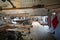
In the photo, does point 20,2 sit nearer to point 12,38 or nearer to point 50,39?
point 12,38

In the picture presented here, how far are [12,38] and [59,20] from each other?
307 centimetres

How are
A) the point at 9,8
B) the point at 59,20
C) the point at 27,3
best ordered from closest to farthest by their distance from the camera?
the point at 27,3 → the point at 9,8 → the point at 59,20

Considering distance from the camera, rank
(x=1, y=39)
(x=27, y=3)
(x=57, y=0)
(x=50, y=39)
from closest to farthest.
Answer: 1. (x=57, y=0)
2. (x=27, y=3)
3. (x=1, y=39)
4. (x=50, y=39)

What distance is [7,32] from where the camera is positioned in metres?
5.28

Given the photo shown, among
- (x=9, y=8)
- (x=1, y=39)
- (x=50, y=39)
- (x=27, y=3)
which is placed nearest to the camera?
(x=27, y=3)

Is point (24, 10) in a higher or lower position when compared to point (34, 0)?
lower

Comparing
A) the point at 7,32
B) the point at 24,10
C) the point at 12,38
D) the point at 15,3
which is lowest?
the point at 12,38

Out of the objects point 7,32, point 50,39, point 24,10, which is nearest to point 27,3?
point 24,10

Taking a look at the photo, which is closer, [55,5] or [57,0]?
[57,0]

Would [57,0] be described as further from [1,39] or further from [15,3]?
[1,39]

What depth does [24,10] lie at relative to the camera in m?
1.92

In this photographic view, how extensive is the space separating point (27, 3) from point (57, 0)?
0.43 m

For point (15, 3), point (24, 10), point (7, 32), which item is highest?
point (15, 3)

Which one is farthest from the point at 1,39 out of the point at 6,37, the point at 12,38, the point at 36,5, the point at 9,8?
the point at 36,5
